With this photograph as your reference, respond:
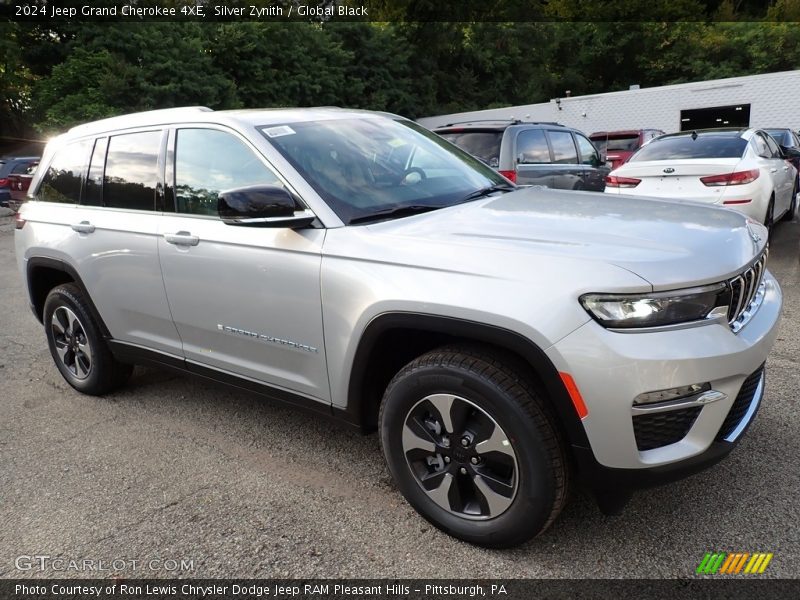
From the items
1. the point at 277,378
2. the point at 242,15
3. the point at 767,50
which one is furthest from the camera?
the point at 767,50

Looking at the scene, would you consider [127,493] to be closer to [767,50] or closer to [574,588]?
[574,588]

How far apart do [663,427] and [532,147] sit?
6385 mm

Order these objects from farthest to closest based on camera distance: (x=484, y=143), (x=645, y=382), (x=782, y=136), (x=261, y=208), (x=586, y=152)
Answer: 1. (x=782, y=136)
2. (x=586, y=152)
3. (x=484, y=143)
4. (x=261, y=208)
5. (x=645, y=382)

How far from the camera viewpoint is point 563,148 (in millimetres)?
8734

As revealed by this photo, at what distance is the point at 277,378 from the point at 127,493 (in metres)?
0.94

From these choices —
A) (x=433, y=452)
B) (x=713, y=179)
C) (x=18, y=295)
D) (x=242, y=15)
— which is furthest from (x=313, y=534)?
(x=242, y=15)

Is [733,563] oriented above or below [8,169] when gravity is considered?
below

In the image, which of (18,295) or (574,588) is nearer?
(574,588)

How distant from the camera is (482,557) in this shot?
7.94 feet

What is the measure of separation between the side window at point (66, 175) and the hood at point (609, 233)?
2.41 metres

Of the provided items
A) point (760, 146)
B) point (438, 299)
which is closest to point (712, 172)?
point (760, 146)

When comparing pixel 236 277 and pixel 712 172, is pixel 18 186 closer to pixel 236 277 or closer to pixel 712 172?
pixel 236 277

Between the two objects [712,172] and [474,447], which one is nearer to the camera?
[474,447]

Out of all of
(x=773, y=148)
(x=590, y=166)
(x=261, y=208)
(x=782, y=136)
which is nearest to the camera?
(x=261, y=208)
